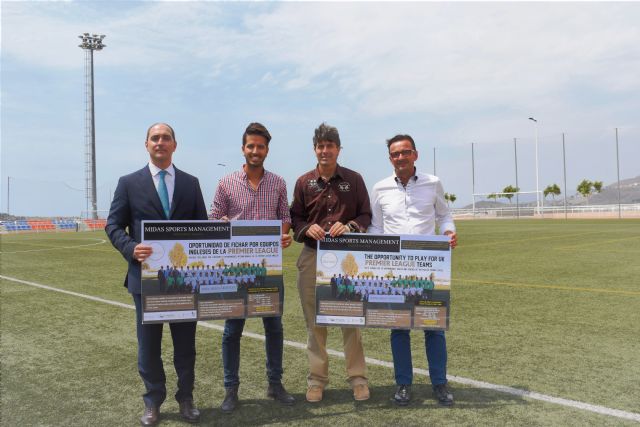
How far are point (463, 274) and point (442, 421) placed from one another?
7.40 meters

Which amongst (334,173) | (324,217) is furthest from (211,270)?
(334,173)

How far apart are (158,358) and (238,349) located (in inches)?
23.3

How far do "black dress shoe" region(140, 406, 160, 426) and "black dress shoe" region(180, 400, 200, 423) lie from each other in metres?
0.17

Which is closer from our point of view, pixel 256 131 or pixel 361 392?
pixel 256 131

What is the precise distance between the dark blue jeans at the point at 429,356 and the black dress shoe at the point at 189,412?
57.7 inches

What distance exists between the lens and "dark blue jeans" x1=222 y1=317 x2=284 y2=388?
3823mm

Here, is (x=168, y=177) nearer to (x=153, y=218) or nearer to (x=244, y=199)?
(x=153, y=218)

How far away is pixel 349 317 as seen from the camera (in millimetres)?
3750

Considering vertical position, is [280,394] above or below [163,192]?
below

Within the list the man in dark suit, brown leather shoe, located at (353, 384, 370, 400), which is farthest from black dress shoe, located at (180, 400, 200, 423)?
brown leather shoe, located at (353, 384, 370, 400)

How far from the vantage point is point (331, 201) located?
392 centimetres

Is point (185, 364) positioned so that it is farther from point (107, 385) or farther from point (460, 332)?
point (460, 332)

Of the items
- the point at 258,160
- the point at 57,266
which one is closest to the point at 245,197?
the point at 258,160

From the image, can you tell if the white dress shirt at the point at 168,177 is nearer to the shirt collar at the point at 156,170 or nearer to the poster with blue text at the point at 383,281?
the shirt collar at the point at 156,170
